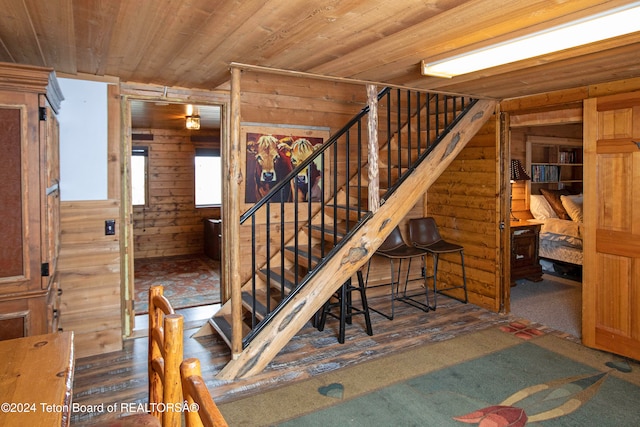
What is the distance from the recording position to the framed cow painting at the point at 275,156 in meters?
4.01

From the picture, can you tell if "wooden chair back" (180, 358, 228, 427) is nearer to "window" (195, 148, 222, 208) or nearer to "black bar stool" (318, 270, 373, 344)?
"black bar stool" (318, 270, 373, 344)

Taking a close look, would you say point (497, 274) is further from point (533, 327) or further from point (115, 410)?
point (115, 410)

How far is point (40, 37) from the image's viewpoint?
234cm

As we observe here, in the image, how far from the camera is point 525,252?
546cm

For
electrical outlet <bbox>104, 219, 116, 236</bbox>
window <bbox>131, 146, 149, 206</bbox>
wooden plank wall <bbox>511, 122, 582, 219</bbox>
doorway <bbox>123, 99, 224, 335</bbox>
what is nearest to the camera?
electrical outlet <bbox>104, 219, 116, 236</bbox>

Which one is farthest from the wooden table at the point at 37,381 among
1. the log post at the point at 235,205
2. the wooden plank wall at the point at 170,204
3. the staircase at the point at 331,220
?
the wooden plank wall at the point at 170,204

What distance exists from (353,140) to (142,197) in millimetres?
4477

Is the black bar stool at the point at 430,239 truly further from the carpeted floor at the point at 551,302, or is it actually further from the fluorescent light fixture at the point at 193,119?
the fluorescent light fixture at the point at 193,119

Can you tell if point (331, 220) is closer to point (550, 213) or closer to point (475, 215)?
point (475, 215)

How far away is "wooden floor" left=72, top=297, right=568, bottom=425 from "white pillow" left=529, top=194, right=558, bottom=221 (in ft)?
7.90

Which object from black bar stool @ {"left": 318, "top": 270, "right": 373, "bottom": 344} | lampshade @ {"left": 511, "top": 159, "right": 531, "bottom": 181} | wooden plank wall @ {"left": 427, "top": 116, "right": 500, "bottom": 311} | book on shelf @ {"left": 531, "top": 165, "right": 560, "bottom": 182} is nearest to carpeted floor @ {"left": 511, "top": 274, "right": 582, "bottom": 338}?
wooden plank wall @ {"left": 427, "top": 116, "right": 500, "bottom": 311}

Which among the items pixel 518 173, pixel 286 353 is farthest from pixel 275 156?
pixel 518 173

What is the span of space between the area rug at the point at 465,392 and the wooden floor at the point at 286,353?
0.54 ft

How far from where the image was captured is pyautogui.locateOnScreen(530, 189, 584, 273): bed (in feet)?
18.1
